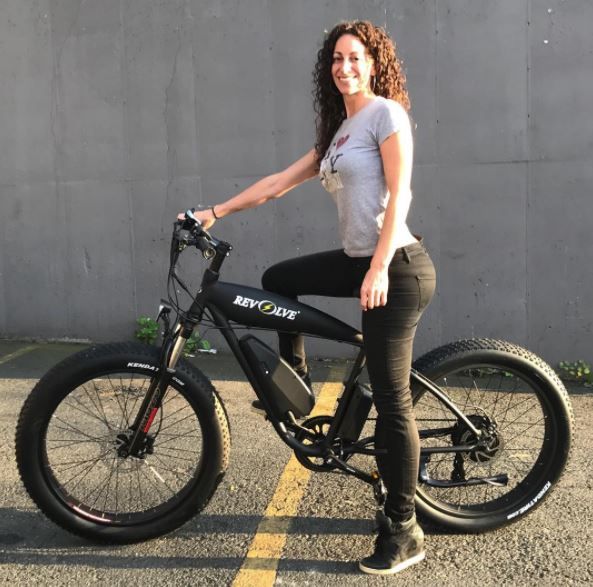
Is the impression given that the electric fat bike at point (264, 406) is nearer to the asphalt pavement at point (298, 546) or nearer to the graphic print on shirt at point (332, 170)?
the asphalt pavement at point (298, 546)

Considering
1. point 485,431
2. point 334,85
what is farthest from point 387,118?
point 485,431

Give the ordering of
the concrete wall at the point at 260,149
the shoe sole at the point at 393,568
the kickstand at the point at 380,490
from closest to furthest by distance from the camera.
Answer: the shoe sole at the point at 393,568, the kickstand at the point at 380,490, the concrete wall at the point at 260,149

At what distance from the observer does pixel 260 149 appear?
5352 millimetres

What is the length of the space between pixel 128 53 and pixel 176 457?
379 cm

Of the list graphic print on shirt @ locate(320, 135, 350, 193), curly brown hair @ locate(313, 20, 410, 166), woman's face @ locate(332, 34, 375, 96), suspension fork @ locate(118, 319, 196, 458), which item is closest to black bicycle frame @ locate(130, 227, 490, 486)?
suspension fork @ locate(118, 319, 196, 458)

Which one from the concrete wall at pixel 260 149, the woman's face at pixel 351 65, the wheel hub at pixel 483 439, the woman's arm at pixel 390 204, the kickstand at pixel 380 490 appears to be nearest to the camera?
the woman's arm at pixel 390 204

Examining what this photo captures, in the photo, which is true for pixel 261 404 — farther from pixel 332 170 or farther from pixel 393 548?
pixel 332 170

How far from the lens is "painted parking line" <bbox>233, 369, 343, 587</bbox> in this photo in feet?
7.75

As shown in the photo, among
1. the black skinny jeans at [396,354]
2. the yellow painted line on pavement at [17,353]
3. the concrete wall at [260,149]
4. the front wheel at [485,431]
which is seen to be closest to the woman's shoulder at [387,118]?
the black skinny jeans at [396,354]

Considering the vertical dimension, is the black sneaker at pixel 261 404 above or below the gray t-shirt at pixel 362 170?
below

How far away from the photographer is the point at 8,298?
598 cm

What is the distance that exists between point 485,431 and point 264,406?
0.94m

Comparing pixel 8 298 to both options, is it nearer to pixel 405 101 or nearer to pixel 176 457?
pixel 176 457

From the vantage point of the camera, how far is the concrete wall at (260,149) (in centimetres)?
487
